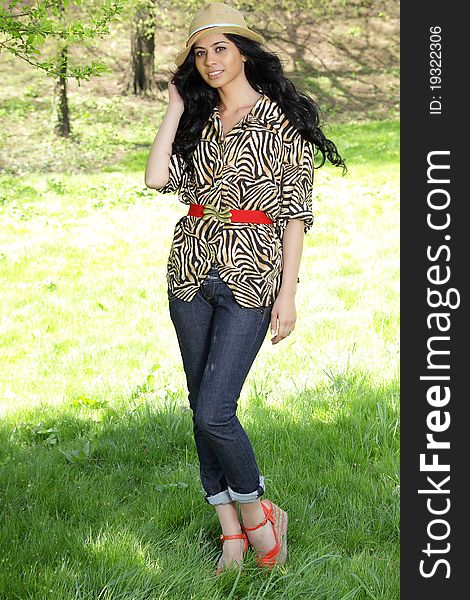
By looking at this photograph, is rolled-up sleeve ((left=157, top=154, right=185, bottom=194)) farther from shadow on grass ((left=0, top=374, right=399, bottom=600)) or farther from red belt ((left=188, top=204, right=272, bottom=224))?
shadow on grass ((left=0, top=374, right=399, bottom=600))

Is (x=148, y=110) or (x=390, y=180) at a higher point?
(x=148, y=110)

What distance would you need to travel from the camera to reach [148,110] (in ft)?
60.4

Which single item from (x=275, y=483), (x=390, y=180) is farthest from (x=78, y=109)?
(x=275, y=483)

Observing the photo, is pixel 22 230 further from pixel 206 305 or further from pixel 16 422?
pixel 206 305

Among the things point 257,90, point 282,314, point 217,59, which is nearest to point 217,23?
point 217,59

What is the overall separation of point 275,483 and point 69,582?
112 centimetres

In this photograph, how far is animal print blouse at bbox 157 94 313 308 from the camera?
3.12 meters

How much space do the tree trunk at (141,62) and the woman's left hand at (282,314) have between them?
15796 millimetres

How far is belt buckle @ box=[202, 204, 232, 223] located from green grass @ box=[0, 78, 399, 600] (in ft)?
4.10

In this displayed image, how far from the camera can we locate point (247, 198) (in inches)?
124

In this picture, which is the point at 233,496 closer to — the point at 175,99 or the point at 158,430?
the point at 158,430

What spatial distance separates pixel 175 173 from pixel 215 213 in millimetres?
243

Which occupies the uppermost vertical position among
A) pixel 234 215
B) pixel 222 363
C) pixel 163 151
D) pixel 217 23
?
pixel 217 23

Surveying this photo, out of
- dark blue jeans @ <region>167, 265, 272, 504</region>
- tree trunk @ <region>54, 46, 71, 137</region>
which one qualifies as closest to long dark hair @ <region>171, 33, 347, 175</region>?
dark blue jeans @ <region>167, 265, 272, 504</region>
